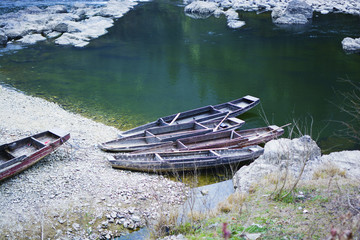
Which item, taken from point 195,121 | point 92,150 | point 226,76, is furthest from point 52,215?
point 226,76

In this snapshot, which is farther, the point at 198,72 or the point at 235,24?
the point at 235,24

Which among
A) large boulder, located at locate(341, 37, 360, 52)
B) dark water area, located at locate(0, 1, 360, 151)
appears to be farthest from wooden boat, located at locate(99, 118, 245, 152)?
large boulder, located at locate(341, 37, 360, 52)

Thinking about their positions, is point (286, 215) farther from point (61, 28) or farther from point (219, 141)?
point (61, 28)

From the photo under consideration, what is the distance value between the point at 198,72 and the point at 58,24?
19.7 m

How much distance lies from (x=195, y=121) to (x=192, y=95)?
21.1 feet

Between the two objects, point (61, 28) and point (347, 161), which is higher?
point (61, 28)

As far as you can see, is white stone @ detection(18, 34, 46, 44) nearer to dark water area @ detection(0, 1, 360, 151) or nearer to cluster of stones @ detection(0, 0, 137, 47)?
cluster of stones @ detection(0, 0, 137, 47)

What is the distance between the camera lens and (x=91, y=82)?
23078 millimetres

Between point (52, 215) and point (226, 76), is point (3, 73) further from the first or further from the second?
point (52, 215)

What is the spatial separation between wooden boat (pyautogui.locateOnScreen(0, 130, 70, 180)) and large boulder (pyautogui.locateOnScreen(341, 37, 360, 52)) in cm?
2689

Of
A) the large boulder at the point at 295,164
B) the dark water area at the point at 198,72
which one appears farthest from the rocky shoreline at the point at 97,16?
the large boulder at the point at 295,164

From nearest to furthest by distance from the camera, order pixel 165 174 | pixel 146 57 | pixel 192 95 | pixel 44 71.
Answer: pixel 165 174, pixel 192 95, pixel 44 71, pixel 146 57

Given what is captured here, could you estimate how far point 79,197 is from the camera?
10.1 m

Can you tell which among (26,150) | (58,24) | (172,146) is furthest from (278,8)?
A: (26,150)
